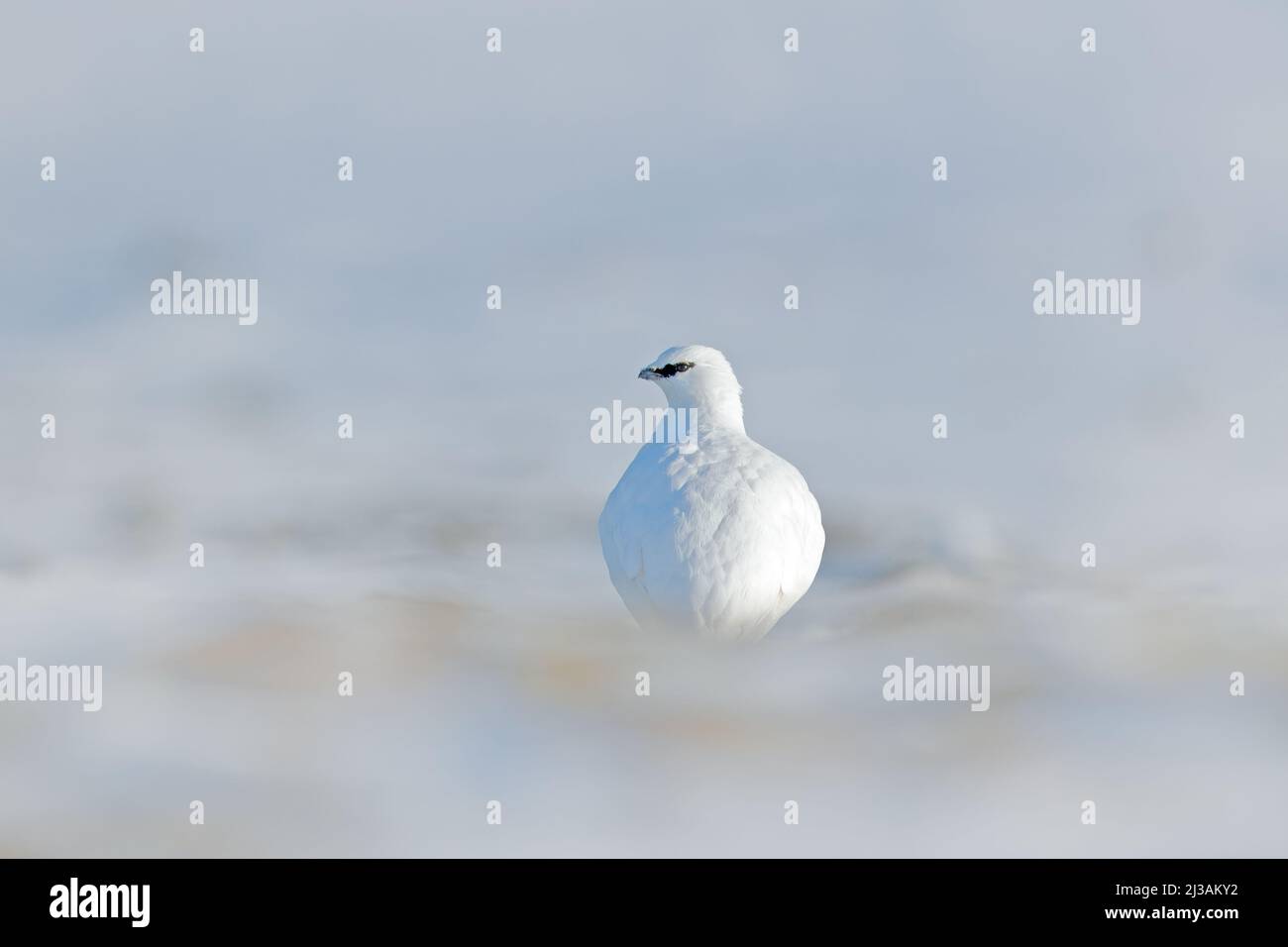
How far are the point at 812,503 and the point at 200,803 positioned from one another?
14.6ft

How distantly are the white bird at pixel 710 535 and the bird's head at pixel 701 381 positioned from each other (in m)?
0.20

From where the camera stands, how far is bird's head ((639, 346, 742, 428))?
1062 cm

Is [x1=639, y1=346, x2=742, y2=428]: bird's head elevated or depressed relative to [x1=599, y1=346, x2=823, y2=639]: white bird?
elevated

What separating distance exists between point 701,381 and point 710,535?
148 centimetres

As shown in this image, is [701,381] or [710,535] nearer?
[710,535]

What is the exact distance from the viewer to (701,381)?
10.6 m

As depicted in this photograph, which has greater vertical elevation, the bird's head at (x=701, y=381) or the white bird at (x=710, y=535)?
the bird's head at (x=701, y=381)

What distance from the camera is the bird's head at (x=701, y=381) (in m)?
10.6

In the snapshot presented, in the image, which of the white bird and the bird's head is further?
the bird's head

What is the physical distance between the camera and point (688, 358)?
35.0 feet

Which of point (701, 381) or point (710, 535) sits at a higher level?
point (701, 381)

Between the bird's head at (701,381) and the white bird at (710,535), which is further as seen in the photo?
the bird's head at (701,381)

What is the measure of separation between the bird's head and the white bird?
0.64 feet
